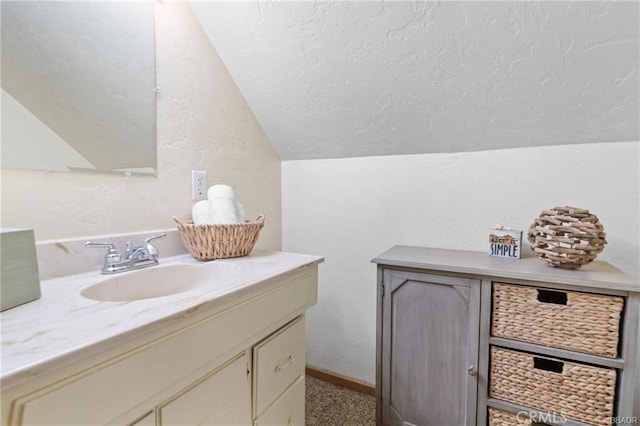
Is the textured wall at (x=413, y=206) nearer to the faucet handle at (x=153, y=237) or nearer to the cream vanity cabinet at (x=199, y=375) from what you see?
the cream vanity cabinet at (x=199, y=375)

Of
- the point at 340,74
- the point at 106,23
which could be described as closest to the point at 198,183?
the point at 106,23

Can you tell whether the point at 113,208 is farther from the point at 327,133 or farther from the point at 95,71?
the point at 327,133

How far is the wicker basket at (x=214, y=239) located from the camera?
1.07 m

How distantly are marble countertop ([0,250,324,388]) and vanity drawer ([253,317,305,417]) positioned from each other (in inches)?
8.2

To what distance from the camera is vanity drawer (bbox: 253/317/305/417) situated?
34.6 inches

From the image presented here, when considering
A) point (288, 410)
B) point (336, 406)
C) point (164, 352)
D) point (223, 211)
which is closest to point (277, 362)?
point (288, 410)

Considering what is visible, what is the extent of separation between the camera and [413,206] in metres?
1.57

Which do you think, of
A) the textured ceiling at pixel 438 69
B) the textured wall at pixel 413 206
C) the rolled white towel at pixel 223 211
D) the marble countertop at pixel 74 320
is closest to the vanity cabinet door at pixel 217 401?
the marble countertop at pixel 74 320

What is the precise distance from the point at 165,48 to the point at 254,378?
118 cm

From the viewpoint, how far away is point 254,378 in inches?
34.0

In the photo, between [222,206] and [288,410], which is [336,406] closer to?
[288,410]

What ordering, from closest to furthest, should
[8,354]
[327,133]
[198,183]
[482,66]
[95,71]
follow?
1. [8,354]
2. [95,71]
3. [482,66]
4. [198,183]
5. [327,133]

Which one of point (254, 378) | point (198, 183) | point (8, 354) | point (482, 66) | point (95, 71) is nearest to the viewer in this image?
point (8, 354)

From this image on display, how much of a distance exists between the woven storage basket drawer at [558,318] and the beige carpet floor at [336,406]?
819 mm
